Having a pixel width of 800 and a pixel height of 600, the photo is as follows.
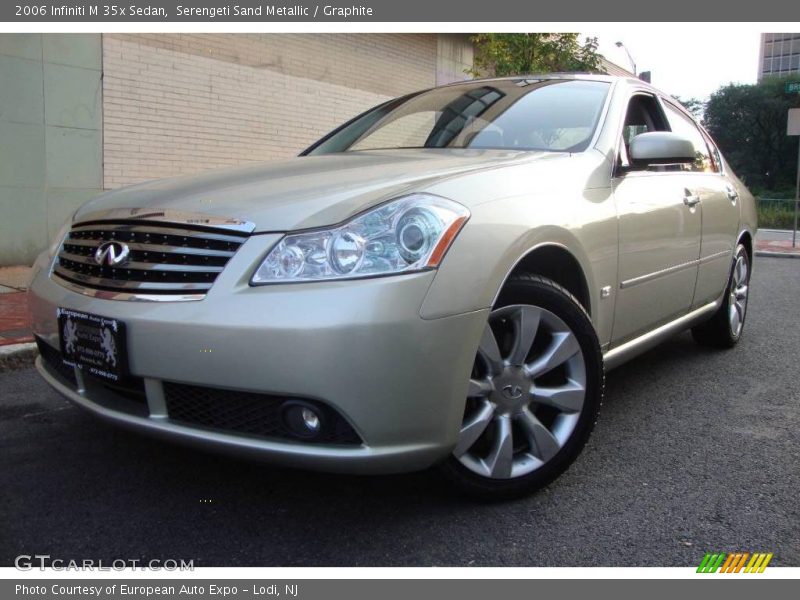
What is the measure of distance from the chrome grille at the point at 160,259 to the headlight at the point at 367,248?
0.16 meters

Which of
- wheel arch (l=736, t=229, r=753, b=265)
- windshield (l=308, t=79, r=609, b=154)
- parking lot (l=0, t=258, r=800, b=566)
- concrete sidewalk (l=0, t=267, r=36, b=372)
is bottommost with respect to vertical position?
parking lot (l=0, t=258, r=800, b=566)

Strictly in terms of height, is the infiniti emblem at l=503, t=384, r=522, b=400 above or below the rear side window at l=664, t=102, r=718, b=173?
below

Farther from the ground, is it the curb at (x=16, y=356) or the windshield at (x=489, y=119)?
the windshield at (x=489, y=119)

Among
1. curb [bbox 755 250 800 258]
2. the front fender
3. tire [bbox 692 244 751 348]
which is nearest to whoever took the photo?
the front fender

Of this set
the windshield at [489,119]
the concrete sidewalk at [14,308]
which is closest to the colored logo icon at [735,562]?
the windshield at [489,119]

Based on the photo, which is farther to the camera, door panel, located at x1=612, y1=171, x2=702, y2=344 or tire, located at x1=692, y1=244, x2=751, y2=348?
tire, located at x1=692, y1=244, x2=751, y2=348

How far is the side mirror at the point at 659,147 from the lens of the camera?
3064mm

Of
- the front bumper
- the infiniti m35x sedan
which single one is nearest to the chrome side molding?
the infiniti m35x sedan

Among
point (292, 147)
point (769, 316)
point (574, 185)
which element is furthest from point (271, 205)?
point (292, 147)

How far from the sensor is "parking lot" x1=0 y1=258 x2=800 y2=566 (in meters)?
2.16

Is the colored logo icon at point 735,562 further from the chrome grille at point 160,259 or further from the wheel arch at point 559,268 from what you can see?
the chrome grille at point 160,259

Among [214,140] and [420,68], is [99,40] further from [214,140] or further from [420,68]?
[420,68]

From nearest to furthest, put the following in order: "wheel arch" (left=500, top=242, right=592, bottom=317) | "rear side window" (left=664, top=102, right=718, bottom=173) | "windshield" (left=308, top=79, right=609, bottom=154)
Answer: "wheel arch" (left=500, top=242, right=592, bottom=317) < "windshield" (left=308, top=79, right=609, bottom=154) < "rear side window" (left=664, top=102, right=718, bottom=173)

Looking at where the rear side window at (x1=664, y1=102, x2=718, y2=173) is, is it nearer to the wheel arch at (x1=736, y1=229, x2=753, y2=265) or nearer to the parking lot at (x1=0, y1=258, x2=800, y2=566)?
the wheel arch at (x1=736, y1=229, x2=753, y2=265)
